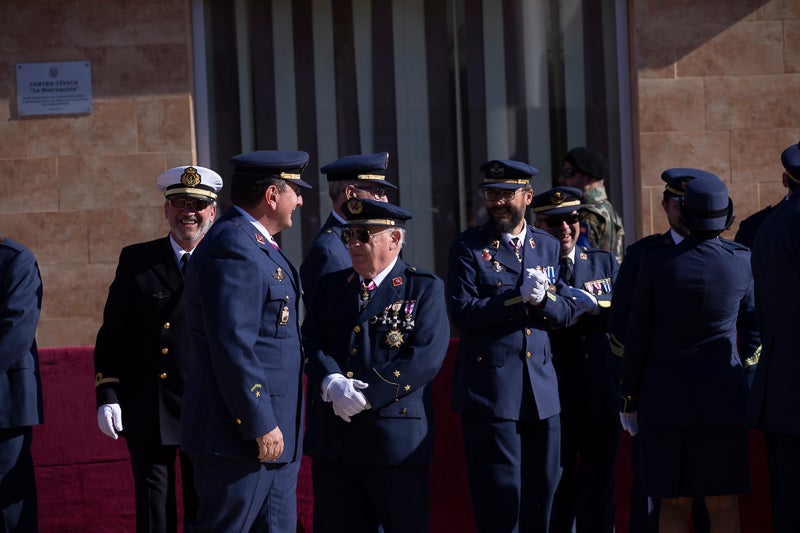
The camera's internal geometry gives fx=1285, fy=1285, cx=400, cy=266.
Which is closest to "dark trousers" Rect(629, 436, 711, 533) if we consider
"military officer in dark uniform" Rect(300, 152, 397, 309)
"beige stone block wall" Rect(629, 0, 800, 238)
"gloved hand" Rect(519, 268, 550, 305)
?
"gloved hand" Rect(519, 268, 550, 305)

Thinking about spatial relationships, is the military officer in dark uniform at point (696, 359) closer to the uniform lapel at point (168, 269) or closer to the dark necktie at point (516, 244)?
the dark necktie at point (516, 244)

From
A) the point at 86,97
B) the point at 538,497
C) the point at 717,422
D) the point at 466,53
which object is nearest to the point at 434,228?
the point at 466,53

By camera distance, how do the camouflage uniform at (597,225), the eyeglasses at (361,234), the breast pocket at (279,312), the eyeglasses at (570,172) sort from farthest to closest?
the eyeglasses at (570,172), the camouflage uniform at (597,225), the eyeglasses at (361,234), the breast pocket at (279,312)

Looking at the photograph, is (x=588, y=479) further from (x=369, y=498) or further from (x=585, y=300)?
(x=369, y=498)

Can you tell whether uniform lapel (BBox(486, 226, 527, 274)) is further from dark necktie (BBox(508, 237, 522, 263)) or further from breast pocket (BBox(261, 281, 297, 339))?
breast pocket (BBox(261, 281, 297, 339))

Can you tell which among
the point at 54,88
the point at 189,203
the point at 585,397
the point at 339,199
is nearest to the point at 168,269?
the point at 189,203

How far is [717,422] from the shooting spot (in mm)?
5469

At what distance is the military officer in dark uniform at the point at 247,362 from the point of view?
4602 mm

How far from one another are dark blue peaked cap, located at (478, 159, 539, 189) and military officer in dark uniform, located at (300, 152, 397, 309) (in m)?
0.50

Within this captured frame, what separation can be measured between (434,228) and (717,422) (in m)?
3.57

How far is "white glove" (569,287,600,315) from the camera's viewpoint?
6.09m

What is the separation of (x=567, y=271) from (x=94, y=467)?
2.66m

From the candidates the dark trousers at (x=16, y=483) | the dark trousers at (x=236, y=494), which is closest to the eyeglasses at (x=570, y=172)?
the dark trousers at (x=236, y=494)

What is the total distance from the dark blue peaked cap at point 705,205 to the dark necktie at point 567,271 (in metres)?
0.98
